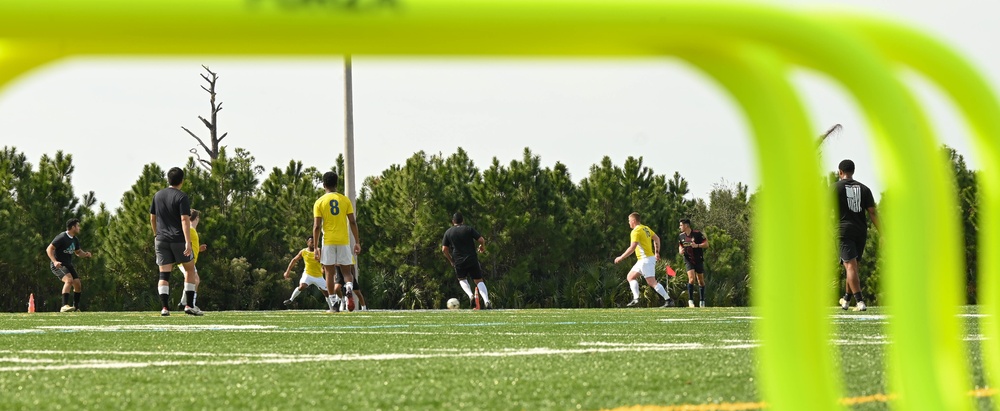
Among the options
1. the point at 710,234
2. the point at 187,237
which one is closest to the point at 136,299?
the point at 710,234

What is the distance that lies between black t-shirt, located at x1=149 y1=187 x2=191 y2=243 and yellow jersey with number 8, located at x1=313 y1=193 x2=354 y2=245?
2159 mm

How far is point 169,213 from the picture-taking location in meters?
15.5

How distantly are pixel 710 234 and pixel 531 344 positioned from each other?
27.7 m

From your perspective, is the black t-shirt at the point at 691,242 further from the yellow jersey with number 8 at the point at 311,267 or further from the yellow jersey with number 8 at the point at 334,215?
the yellow jersey with number 8 at the point at 334,215

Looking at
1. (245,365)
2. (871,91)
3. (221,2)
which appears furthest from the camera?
(245,365)

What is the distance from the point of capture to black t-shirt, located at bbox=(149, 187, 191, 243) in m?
15.4

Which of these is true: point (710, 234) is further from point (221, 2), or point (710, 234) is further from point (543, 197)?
point (221, 2)

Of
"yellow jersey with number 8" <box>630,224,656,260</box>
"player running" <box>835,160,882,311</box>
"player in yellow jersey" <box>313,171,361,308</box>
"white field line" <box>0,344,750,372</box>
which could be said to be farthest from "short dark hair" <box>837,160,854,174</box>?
"yellow jersey with number 8" <box>630,224,656,260</box>

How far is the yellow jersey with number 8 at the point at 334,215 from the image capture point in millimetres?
17344

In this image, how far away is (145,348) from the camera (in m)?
7.69

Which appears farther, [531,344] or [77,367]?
[531,344]

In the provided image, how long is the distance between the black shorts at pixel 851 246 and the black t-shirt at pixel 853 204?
0.17 feet

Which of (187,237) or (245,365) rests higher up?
(187,237)

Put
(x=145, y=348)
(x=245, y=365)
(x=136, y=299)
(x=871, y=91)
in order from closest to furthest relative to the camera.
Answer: (x=871, y=91) < (x=245, y=365) < (x=145, y=348) < (x=136, y=299)
